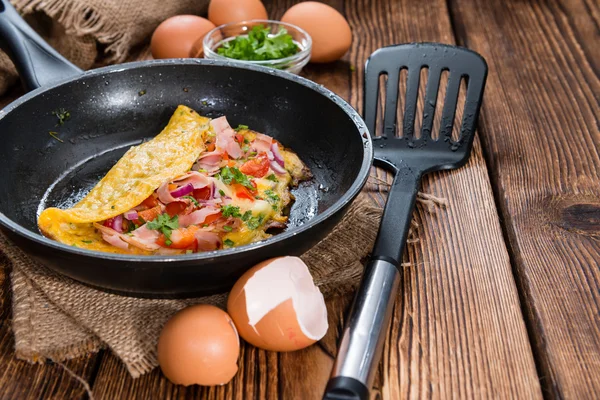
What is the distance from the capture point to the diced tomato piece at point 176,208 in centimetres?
150

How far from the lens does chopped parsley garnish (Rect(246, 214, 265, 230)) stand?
4.85 feet

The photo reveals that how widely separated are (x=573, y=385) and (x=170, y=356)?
2.45 ft

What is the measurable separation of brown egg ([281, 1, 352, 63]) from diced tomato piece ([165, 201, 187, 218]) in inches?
43.2

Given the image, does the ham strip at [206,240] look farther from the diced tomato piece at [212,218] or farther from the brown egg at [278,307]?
the brown egg at [278,307]

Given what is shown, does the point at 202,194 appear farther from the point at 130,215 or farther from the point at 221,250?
the point at 221,250

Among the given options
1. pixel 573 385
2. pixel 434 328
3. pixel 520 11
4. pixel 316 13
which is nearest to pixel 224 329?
pixel 434 328

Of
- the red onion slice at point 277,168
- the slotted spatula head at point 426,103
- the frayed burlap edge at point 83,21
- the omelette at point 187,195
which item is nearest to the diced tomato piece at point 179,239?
the omelette at point 187,195

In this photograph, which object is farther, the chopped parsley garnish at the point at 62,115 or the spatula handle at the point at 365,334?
the chopped parsley garnish at the point at 62,115

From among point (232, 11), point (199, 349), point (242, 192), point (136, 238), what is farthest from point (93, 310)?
point (232, 11)

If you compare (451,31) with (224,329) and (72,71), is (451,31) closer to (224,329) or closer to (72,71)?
(72,71)

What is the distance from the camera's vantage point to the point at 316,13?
2.41 meters

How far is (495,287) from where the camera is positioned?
1420 millimetres

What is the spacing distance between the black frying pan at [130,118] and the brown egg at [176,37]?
52 cm

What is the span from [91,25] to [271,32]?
0.67m
